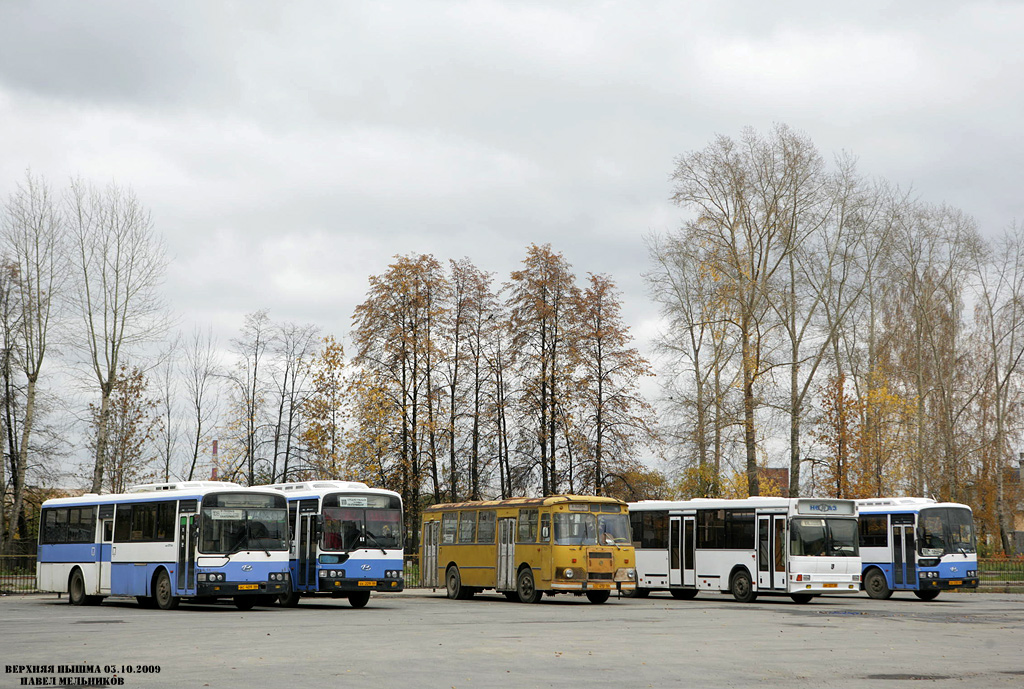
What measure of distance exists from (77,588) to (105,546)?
6.58 ft

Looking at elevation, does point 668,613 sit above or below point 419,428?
below

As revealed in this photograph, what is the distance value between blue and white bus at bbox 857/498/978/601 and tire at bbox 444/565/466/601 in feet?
40.3

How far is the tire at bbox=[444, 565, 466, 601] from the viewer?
109 ft

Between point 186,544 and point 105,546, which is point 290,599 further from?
point 105,546

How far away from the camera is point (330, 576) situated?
27516mm

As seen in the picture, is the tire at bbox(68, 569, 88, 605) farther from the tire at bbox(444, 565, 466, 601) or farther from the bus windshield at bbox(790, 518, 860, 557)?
the bus windshield at bbox(790, 518, 860, 557)

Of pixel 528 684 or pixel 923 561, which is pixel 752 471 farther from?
pixel 528 684

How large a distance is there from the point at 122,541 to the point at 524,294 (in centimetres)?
2491

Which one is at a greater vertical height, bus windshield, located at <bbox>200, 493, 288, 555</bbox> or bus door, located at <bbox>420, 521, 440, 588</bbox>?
bus windshield, located at <bbox>200, 493, 288, 555</bbox>

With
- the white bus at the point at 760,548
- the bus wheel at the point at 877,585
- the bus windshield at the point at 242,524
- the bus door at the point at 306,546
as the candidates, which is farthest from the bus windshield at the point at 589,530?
the bus wheel at the point at 877,585

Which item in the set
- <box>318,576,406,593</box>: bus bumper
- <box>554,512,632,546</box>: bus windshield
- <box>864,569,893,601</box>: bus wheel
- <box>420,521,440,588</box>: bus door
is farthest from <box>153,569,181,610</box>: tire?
<box>864,569,893,601</box>: bus wheel

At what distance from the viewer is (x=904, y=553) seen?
33.0 m

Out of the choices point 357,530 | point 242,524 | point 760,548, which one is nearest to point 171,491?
point 242,524

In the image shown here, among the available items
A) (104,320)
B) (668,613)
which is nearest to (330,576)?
(668,613)
